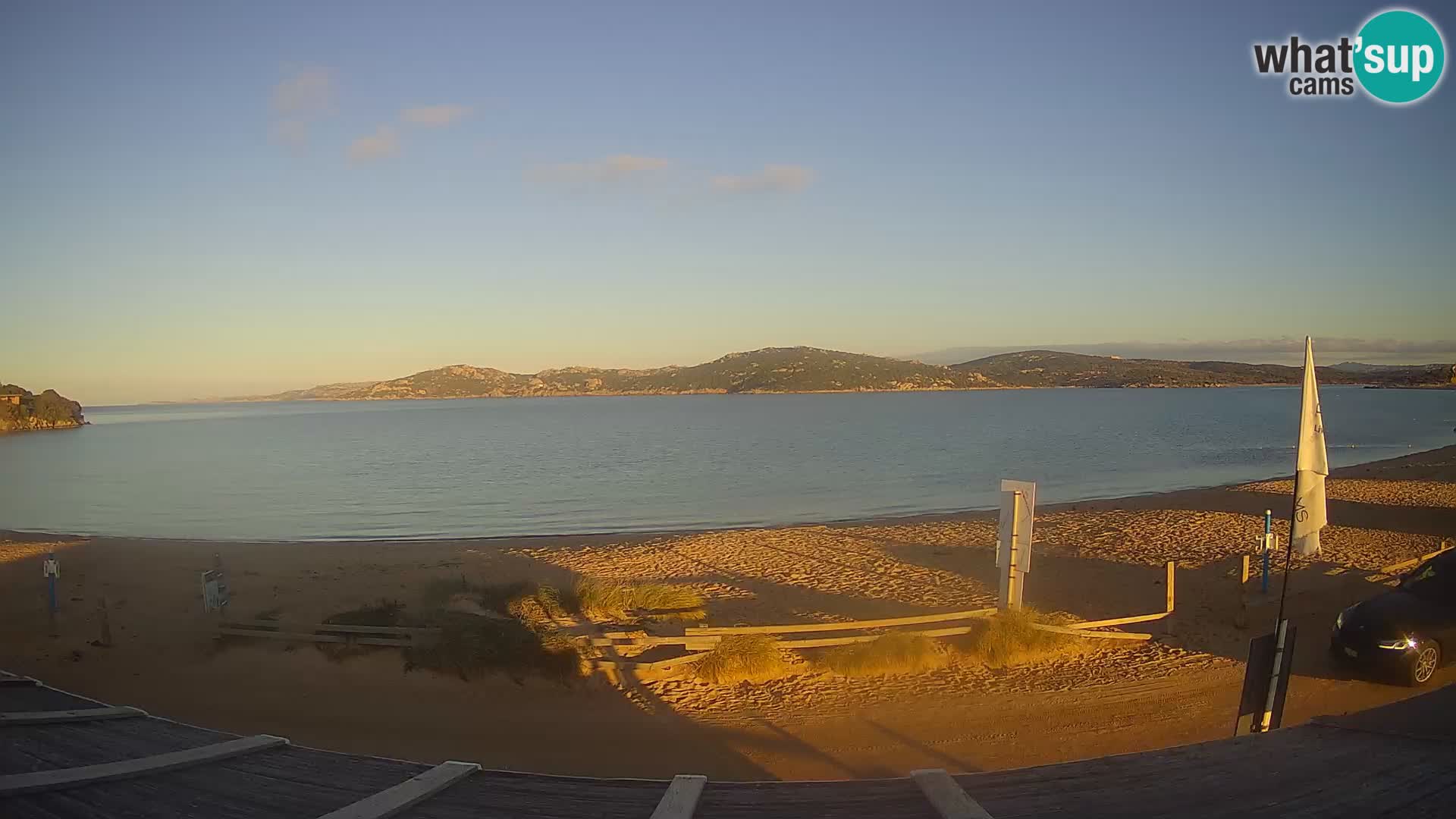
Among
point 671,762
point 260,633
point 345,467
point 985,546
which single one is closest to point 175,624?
point 260,633

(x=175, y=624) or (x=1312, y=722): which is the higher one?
(x=1312, y=722)

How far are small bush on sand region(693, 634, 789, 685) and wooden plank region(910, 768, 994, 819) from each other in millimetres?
6301

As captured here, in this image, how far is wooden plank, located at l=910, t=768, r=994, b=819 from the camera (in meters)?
3.23

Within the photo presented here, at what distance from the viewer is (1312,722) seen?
4031 millimetres

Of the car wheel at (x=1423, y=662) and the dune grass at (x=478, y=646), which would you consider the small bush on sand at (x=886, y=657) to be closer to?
the dune grass at (x=478, y=646)

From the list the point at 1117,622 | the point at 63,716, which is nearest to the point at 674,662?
the point at 1117,622

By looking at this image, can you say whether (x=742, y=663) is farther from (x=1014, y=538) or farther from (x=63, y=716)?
(x=63, y=716)

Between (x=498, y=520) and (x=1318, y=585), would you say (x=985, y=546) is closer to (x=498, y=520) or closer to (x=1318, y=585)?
(x=1318, y=585)

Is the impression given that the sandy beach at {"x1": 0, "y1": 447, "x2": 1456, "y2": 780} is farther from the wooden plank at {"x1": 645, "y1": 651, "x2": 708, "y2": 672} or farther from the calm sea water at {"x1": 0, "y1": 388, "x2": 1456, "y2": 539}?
the calm sea water at {"x1": 0, "y1": 388, "x2": 1456, "y2": 539}

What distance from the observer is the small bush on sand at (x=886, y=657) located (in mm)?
9852

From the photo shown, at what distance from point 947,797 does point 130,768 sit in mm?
3728

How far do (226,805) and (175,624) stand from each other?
11.7m

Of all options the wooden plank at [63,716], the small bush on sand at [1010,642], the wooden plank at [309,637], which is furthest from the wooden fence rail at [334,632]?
the small bush on sand at [1010,642]

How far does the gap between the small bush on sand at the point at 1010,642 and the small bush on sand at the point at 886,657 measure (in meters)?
0.47
